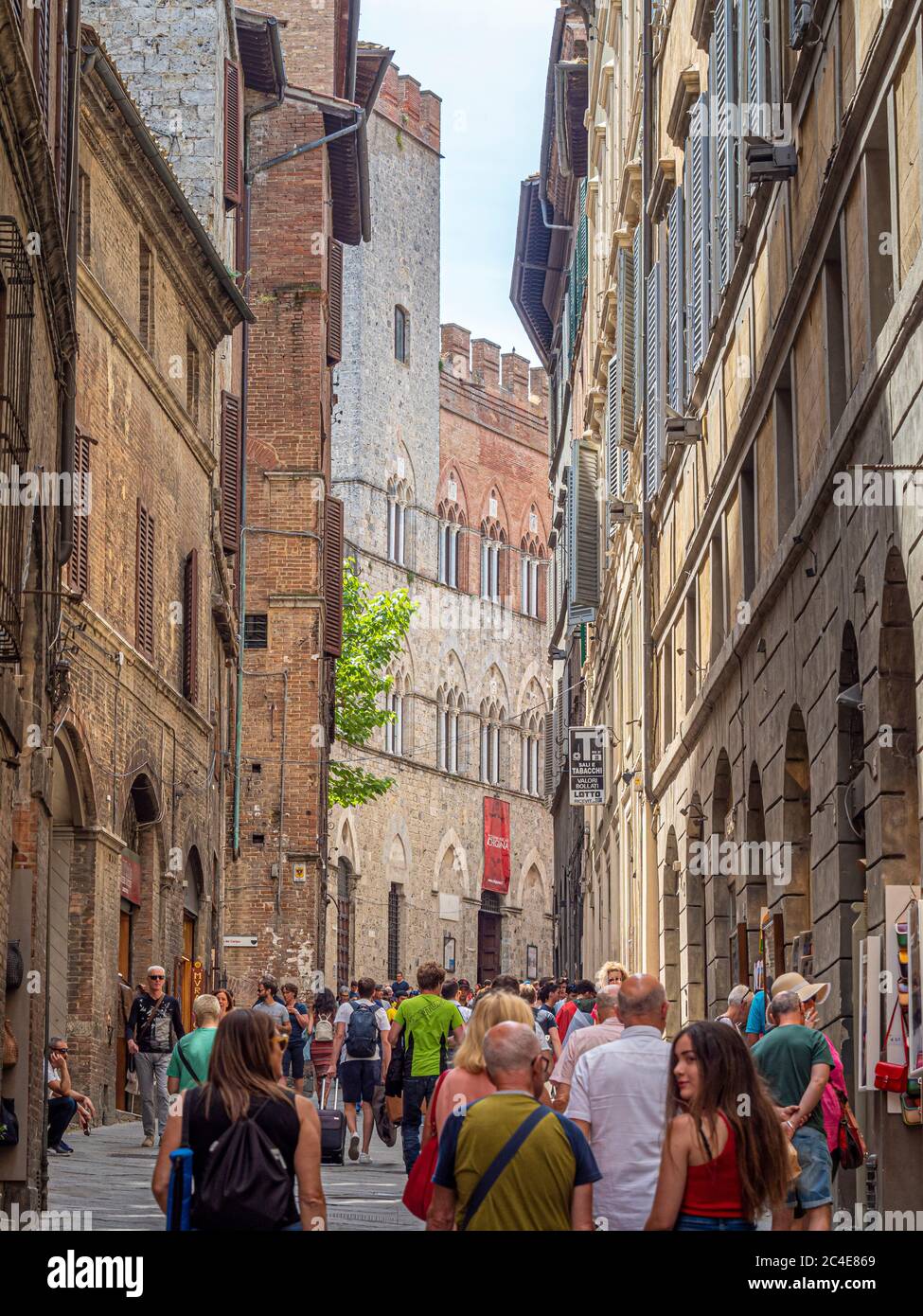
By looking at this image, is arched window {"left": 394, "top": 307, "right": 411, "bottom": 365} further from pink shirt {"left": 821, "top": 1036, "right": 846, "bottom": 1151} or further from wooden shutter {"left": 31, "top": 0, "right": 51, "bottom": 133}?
pink shirt {"left": 821, "top": 1036, "right": 846, "bottom": 1151}

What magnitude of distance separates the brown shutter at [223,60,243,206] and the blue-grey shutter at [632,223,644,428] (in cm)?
666

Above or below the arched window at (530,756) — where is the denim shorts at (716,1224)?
below

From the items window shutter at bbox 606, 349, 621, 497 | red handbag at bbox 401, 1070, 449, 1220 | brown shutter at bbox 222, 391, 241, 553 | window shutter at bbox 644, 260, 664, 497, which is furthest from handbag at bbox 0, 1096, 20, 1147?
brown shutter at bbox 222, 391, 241, 553

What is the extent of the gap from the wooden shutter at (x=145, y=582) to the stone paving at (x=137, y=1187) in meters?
6.00

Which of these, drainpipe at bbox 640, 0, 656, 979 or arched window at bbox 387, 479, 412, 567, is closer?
drainpipe at bbox 640, 0, 656, 979

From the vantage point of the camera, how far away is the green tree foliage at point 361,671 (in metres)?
48.1

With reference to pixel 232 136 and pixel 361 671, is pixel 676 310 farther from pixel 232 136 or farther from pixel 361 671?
pixel 361 671

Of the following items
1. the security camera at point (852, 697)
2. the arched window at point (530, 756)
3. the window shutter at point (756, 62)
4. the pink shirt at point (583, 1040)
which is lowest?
the pink shirt at point (583, 1040)

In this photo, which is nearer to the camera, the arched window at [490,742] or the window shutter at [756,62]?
the window shutter at [756,62]

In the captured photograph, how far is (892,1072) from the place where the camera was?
11289 millimetres

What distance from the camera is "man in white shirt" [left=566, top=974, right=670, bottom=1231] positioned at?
7.13 m

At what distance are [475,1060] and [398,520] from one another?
59.0 meters

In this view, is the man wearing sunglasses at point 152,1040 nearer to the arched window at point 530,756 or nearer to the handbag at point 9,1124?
the handbag at point 9,1124

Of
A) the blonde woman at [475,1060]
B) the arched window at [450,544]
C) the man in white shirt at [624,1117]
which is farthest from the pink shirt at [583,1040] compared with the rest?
the arched window at [450,544]
